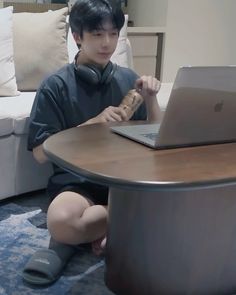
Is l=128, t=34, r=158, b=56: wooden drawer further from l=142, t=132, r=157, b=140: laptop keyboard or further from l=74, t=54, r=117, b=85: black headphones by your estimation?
l=142, t=132, r=157, b=140: laptop keyboard

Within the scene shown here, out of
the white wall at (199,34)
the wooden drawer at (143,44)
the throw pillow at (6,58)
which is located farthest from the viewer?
the white wall at (199,34)

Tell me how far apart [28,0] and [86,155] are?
91.5 inches

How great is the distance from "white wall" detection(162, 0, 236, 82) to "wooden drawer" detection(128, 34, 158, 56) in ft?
0.32

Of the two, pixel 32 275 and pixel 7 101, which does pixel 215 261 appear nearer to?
pixel 32 275

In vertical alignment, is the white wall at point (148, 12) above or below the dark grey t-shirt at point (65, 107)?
above

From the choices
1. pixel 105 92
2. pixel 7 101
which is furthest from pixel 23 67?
pixel 105 92

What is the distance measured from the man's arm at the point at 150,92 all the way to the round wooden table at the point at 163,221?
22 cm

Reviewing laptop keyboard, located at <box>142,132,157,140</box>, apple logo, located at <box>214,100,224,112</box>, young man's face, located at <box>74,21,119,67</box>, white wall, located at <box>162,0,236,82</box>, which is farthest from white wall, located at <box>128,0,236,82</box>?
apple logo, located at <box>214,100,224,112</box>

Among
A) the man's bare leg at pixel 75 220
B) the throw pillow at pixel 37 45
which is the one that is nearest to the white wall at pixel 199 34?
the throw pillow at pixel 37 45

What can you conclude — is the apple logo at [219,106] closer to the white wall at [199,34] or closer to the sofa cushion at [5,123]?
the sofa cushion at [5,123]

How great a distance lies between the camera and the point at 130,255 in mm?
1237

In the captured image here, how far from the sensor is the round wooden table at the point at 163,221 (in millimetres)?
1042

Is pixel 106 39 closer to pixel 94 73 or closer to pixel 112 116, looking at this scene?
pixel 94 73

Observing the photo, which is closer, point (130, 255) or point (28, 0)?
point (130, 255)
